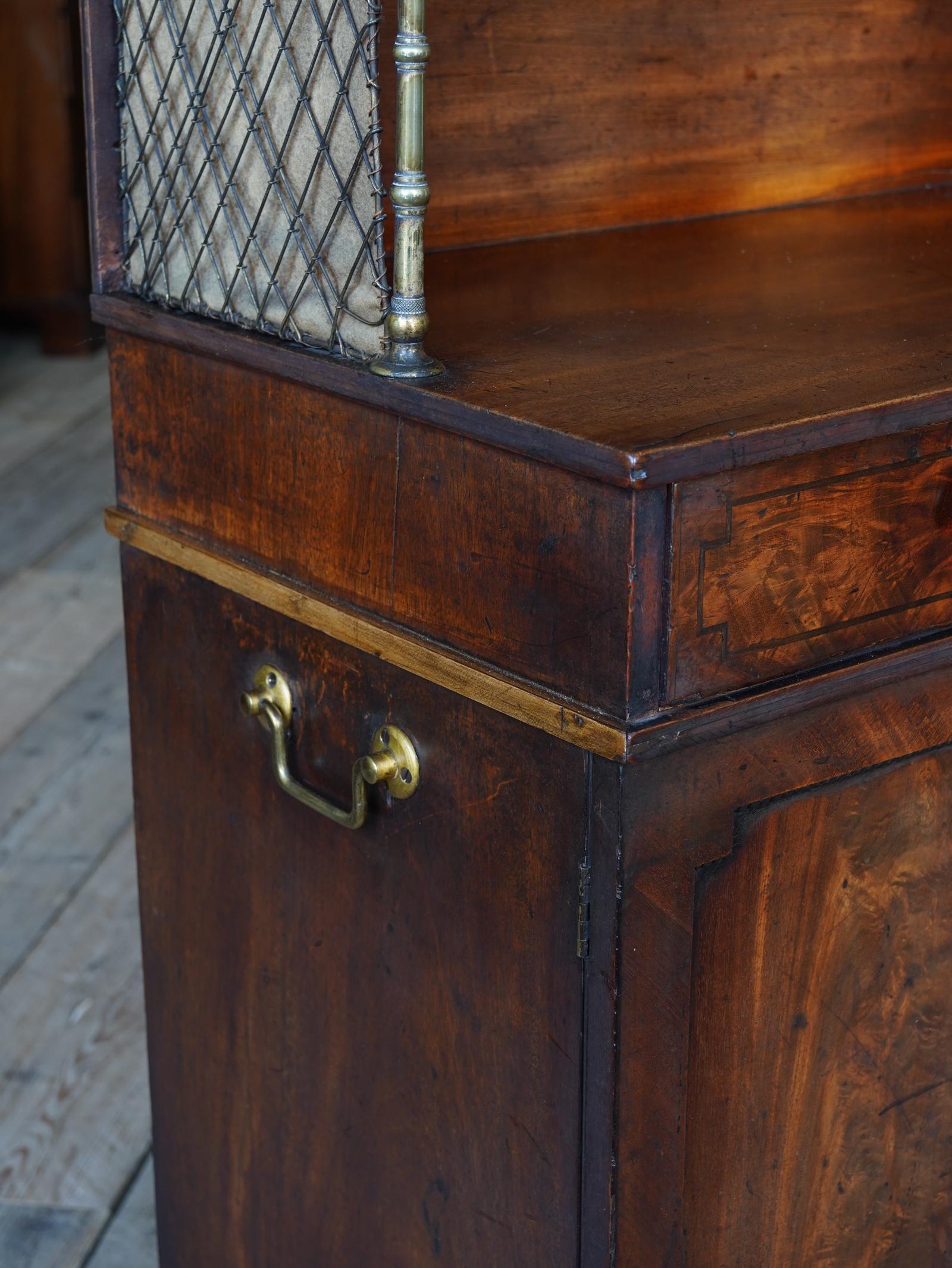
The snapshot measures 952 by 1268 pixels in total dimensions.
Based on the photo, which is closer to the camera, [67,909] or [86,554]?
[67,909]

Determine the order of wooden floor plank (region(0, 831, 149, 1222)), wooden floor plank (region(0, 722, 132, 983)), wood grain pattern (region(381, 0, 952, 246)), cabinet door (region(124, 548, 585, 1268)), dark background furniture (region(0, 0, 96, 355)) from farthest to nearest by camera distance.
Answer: dark background furniture (region(0, 0, 96, 355))
wooden floor plank (region(0, 722, 132, 983))
wooden floor plank (region(0, 831, 149, 1222))
wood grain pattern (region(381, 0, 952, 246))
cabinet door (region(124, 548, 585, 1268))

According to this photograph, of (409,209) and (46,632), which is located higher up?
(409,209)

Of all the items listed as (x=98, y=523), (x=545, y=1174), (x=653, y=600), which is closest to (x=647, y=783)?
(x=653, y=600)

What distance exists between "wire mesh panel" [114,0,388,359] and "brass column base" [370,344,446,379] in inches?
0.9

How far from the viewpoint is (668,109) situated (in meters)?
1.31

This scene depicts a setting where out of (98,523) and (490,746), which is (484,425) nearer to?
(490,746)

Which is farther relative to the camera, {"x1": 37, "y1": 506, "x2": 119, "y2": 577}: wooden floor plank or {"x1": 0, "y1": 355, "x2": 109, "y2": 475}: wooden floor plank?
{"x1": 0, "y1": 355, "x2": 109, "y2": 475}: wooden floor plank

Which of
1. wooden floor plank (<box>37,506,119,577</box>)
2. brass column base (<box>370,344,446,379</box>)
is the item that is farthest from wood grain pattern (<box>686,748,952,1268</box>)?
wooden floor plank (<box>37,506,119,577</box>)

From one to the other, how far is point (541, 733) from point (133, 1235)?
37.8 inches

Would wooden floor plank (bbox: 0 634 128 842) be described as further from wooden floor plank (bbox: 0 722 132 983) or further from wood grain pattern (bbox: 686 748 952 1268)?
wood grain pattern (bbox: 686 748 952 1268)

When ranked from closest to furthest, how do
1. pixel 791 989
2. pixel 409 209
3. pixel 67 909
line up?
pixel 409 209, pixel 791 989, pixel 67 909

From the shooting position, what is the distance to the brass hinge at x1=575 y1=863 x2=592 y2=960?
82 centimetres

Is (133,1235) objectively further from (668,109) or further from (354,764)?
(668,109)

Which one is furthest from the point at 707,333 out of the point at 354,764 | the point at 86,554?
the point at 86,554
